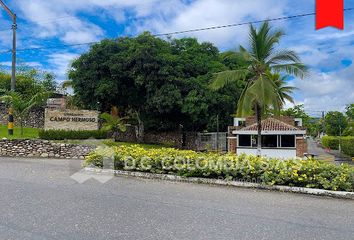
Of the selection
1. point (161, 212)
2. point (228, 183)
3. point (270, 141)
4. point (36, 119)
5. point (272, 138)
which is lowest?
point (161, 212)

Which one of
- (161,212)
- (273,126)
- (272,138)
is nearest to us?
(161,212)

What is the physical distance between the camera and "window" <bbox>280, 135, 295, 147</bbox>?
2702 cm

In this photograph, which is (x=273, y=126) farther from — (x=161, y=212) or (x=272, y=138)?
(x=161, y=212)

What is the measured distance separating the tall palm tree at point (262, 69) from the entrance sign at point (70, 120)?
7.41 metres

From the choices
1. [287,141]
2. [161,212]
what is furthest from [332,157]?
[161,212]

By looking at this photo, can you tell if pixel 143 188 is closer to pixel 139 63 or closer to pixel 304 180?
pixel 304 180

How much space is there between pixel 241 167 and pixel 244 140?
62.8 ft

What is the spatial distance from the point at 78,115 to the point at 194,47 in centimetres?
1214

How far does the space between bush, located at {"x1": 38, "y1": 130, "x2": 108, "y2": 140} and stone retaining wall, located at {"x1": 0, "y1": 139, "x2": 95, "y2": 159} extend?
527mm

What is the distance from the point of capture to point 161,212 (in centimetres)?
653

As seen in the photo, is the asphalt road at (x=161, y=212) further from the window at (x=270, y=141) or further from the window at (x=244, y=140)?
the window at (x=244, y=140)

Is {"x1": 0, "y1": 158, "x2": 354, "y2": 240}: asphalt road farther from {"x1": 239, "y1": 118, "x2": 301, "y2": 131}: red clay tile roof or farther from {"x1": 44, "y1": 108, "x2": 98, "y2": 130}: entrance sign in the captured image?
{"x1": 239, "y1": 118, "x2": 301, "y2": 131}: red clay tile roof

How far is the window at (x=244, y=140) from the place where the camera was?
28.5 m

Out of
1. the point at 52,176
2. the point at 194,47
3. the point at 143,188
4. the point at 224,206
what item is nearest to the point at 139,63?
the point at 194,47
